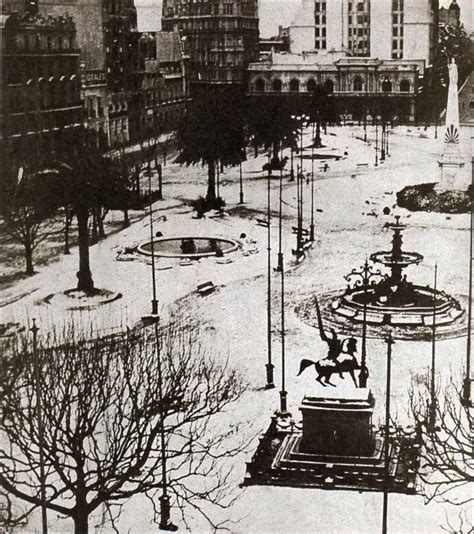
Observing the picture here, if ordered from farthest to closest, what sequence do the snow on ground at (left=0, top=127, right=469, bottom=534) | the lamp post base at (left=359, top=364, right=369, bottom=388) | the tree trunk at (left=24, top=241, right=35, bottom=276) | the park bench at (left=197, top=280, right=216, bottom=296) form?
the tree trunk at (left=24, top=241, right=35, bottom=276) < the park bench at (left=197, top=280, right=216, bottom=296) < the lamp post base at (left=359, top=364, right=369, bottom=388) < the snow on ground at (left=0, top=127, right=469, bottom=534)

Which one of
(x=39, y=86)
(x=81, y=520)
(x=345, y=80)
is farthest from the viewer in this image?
(x=345, y=80)

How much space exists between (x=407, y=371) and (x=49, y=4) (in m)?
70.7

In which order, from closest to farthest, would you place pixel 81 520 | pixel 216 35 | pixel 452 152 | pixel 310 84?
pixel 81 520 < pixel 452 152 < pixel 310 84 < pixel 216 35

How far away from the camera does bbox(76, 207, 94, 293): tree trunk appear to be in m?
50.2

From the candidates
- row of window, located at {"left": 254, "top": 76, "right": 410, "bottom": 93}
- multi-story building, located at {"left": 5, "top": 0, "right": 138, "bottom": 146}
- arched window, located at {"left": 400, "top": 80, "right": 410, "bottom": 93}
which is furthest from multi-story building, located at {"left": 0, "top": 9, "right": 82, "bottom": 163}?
arched window, located at {"left": 400, "top": 80, "right": 410, "bottom": 93}

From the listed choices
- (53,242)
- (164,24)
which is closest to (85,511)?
(53,242)

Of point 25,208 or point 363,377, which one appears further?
point 25,208

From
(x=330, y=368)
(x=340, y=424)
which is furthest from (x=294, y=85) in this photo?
(x=340, y=424)

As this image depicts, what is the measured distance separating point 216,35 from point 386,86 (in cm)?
3068

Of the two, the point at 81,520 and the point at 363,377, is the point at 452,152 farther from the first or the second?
the point at 81,520

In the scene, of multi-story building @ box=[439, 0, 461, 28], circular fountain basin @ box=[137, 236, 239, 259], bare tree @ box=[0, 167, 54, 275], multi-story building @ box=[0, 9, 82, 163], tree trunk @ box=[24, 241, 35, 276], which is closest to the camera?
bare tree @ box=[0, 167, 54, 275]

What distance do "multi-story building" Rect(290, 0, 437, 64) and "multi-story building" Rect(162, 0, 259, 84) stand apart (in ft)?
31.5

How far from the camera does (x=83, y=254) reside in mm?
50719

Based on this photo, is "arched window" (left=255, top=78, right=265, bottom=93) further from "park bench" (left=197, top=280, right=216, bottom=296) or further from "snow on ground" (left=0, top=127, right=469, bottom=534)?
"park bench" (left=197, top=280, right=216, bottom=296)
